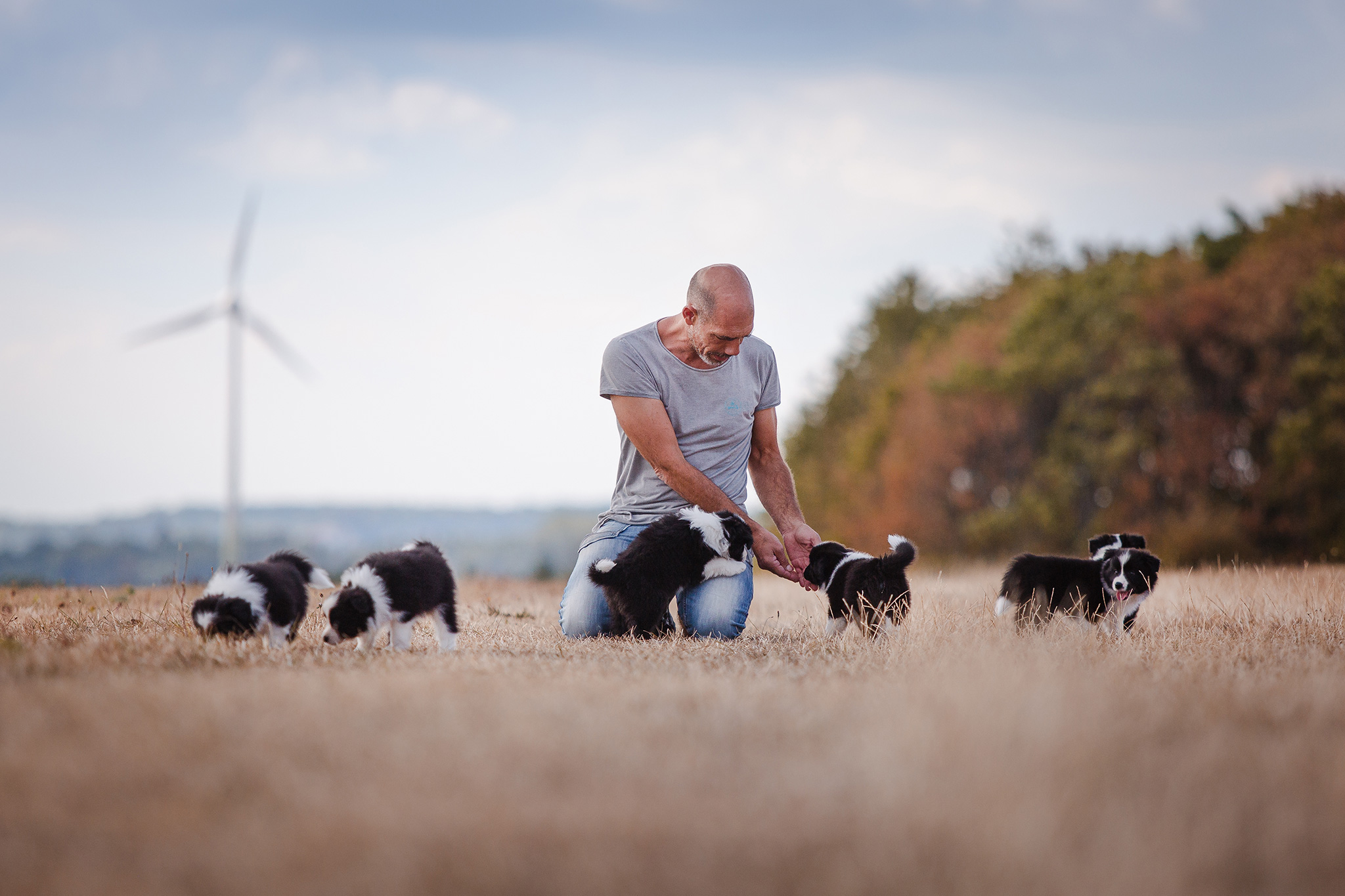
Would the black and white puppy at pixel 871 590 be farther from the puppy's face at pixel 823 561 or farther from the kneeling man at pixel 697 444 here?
the kneeling man at pixel 697 444

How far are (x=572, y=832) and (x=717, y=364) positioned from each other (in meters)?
4.84

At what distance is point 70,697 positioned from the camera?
3408 millimetres

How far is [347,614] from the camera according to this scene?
526 centimetres

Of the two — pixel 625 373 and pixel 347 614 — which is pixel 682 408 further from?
pixel 347 614

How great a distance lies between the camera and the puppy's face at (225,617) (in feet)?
17.2

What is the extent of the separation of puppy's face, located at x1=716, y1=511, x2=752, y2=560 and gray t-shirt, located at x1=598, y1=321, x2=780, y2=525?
1.44ft

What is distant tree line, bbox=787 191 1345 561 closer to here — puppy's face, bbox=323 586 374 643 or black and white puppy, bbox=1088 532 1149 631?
black and white puppy, bbox=1088 532 1149 631

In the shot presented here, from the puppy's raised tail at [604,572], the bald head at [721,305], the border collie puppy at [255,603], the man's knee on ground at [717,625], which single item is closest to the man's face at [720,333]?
the bald head at [721,305]

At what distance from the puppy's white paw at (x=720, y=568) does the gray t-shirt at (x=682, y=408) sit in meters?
0.65

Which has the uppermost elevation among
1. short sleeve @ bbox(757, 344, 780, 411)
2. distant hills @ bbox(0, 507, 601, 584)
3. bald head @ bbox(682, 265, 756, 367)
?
bald head @ bbox(682, 265, 756, 367)

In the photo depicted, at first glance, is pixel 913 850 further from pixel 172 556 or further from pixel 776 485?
pixel 172 556

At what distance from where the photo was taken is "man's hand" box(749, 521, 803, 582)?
6.42m

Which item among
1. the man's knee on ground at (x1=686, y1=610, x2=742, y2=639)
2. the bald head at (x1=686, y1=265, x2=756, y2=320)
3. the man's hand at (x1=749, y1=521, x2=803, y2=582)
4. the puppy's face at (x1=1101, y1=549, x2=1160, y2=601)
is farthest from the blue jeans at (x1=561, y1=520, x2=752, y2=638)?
the puppy's face at (x1=1101, y1=549, x2=1160, y2=601)

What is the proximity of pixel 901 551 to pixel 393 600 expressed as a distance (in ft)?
9.99
